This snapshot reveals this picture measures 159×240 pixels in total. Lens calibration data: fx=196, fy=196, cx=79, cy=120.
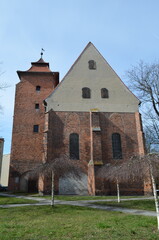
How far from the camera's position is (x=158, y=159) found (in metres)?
7.66

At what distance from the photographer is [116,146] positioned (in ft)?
69.6

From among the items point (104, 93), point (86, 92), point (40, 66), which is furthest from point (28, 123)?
point (104, 93)

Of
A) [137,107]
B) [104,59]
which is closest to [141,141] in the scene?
[137,107]

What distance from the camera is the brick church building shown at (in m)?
19.8

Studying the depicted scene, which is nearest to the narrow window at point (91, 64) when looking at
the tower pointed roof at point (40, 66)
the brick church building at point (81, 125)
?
the brick church building at point (81, 125)

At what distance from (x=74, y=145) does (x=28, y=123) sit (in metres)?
7.27

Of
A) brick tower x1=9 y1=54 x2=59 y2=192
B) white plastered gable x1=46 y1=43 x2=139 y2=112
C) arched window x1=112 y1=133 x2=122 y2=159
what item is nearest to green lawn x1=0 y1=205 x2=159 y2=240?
arched window x1=112 y1=133 x2=122 y2=159

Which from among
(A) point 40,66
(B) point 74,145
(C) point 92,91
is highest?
(A) point 40,66

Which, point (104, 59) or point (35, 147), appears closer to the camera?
point (35, 147)

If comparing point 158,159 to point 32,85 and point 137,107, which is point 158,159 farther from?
point 32,85

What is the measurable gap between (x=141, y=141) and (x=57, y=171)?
11574 millimetres

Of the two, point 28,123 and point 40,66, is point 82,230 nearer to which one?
point 28,123

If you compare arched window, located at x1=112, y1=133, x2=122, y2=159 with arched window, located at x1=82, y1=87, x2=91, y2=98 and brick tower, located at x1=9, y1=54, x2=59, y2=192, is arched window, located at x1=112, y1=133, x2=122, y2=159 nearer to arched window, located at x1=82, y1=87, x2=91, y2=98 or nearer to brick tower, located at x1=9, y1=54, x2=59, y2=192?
arched window, located at x1=82, y1=87, x2=91, y2=98

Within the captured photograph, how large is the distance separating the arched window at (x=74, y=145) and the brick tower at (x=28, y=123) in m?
4.79
